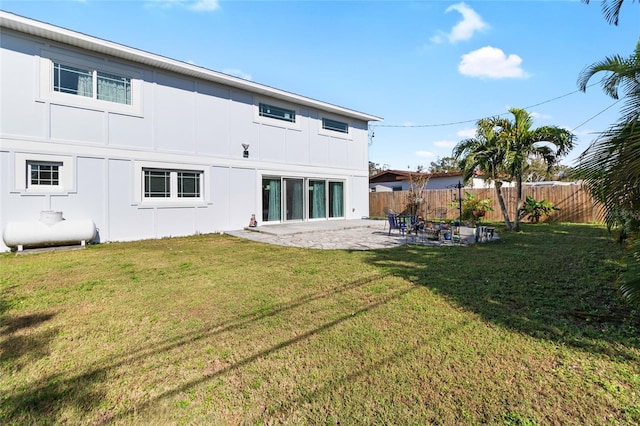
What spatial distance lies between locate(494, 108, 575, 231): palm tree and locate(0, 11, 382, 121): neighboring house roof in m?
8.13

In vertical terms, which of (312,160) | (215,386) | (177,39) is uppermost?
(177,39)

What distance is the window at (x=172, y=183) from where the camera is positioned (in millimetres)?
10773

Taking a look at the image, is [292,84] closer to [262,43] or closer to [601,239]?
Result: [262,43]

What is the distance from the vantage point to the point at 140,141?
10453 mm

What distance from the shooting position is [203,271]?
19.9 feet

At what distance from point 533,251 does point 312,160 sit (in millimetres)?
10069

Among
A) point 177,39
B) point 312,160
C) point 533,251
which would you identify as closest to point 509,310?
point 533,251

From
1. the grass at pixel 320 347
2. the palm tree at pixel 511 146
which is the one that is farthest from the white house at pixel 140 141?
the palm tree at pixel 511 146

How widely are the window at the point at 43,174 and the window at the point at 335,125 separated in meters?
10.9

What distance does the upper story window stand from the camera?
9.18 meters

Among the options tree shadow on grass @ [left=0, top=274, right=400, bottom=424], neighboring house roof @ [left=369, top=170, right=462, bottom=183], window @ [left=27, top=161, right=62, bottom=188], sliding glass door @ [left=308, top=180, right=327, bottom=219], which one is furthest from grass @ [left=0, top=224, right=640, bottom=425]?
neighboring house roof @ [left=369, top=170, right=462, bottom=183]

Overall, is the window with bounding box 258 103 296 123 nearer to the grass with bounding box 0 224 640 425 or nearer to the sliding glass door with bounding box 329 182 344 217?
the sliding glass door with bounding box 329 182 344 217

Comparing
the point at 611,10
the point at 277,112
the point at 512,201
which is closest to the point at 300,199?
the point at 277,112

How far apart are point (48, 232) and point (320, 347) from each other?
30.2 feet
